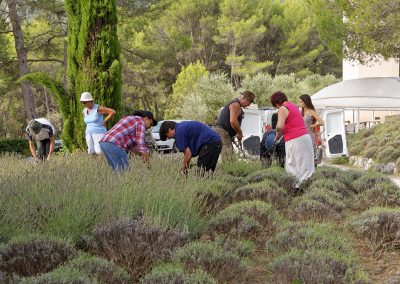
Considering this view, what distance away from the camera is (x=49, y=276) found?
12.0 ft

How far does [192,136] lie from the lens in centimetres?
777

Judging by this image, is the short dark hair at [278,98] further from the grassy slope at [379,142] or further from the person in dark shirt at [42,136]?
the grassy slope at [379,142]

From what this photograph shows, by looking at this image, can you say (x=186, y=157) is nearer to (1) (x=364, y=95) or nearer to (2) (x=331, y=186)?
(2) (x=331, y=186)

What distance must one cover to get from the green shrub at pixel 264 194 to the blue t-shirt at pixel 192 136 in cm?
80

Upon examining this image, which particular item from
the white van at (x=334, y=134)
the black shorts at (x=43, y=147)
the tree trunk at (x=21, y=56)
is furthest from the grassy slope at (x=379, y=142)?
the tree trunk at (x=21, y=56)

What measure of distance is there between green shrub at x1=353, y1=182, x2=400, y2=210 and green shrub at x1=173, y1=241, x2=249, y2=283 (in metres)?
3.38

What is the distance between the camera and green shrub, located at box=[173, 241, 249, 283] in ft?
14.2

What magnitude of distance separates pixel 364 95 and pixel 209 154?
1448 cm

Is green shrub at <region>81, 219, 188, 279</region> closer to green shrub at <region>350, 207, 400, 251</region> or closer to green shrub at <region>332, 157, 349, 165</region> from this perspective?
green shrub at <region>350, 207, 400, 251</region>

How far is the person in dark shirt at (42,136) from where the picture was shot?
1075cm

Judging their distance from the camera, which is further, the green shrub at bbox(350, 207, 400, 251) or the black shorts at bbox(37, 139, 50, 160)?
the black shorts at bbox(37, 139, 50, 160)

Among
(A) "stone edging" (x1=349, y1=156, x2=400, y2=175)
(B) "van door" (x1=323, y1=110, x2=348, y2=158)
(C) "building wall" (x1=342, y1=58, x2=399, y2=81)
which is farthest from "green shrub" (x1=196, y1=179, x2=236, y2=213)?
(C) "building wall" (x1=342, y1=58, x2=399, y2=81)

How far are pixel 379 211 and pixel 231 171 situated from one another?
3.90 m

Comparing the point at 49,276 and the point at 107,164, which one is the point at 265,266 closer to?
the point at 49,276
